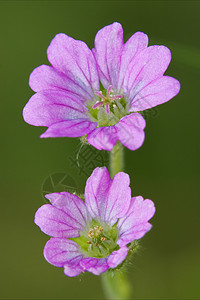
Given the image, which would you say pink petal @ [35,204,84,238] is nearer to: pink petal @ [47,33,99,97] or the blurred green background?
pink petal @ [47,33,99,97]

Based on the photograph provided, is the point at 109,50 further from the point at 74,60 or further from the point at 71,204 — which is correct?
the point at 71,204

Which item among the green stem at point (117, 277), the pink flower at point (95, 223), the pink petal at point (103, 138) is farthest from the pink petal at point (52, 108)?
the pink flower at point (95, 223)

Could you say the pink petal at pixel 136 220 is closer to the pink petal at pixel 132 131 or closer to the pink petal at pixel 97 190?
the pink petal at pixel 97 190

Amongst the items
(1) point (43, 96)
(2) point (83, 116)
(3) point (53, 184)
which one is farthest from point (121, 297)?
(1) point (43, 96)

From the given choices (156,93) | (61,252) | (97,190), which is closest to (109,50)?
(156,93)

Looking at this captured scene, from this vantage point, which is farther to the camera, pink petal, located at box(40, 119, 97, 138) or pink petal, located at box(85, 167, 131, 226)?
pink petal, located at box(85, 167, 131, 226)

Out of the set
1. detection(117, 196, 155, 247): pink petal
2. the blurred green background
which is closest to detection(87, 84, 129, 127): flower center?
detection(117, 196, 155, 247): pink petal
